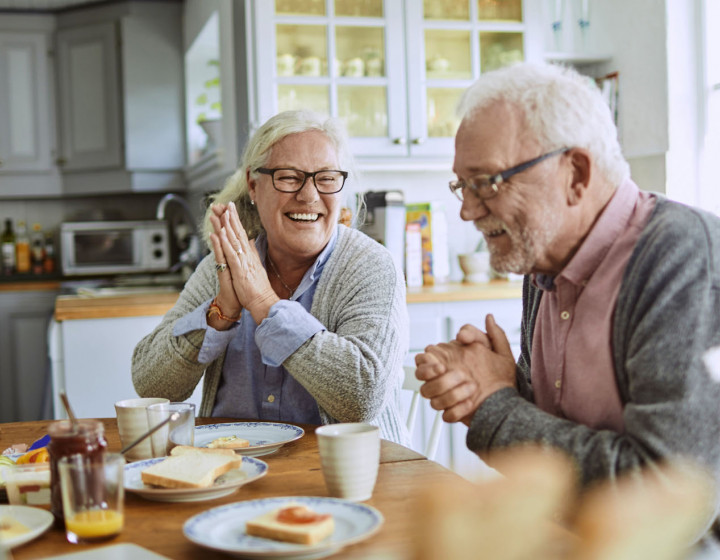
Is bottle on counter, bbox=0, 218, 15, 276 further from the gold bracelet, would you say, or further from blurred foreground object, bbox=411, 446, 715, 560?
blurred foreground object, bbox=411, 446, 715, 560

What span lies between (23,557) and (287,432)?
1.87 feet

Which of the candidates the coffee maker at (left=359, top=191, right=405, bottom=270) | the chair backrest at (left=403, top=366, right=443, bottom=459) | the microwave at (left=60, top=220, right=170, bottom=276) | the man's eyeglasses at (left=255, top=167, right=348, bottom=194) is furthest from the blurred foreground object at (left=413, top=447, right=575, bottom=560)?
the microwave at (left=60, top=220, right=170, bottom=276)

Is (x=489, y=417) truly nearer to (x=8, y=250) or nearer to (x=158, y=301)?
(x=158, y=301)

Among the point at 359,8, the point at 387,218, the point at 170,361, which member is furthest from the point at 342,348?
the point at 359,8

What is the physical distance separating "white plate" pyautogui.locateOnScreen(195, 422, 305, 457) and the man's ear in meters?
0.58

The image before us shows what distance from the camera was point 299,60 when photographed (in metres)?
3.41

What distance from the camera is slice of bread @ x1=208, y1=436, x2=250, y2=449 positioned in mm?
1216

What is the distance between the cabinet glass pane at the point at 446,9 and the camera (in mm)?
3539

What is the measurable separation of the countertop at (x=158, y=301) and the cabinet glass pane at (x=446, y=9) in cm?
124

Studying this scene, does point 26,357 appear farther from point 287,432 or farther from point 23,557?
point 23,557

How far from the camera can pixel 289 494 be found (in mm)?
1008

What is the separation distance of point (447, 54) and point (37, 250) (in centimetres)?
311

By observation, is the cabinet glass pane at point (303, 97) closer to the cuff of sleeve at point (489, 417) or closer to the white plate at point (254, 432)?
the white plate at point (254, 432)

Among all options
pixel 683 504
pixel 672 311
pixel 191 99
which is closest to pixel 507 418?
pixel 672 311
